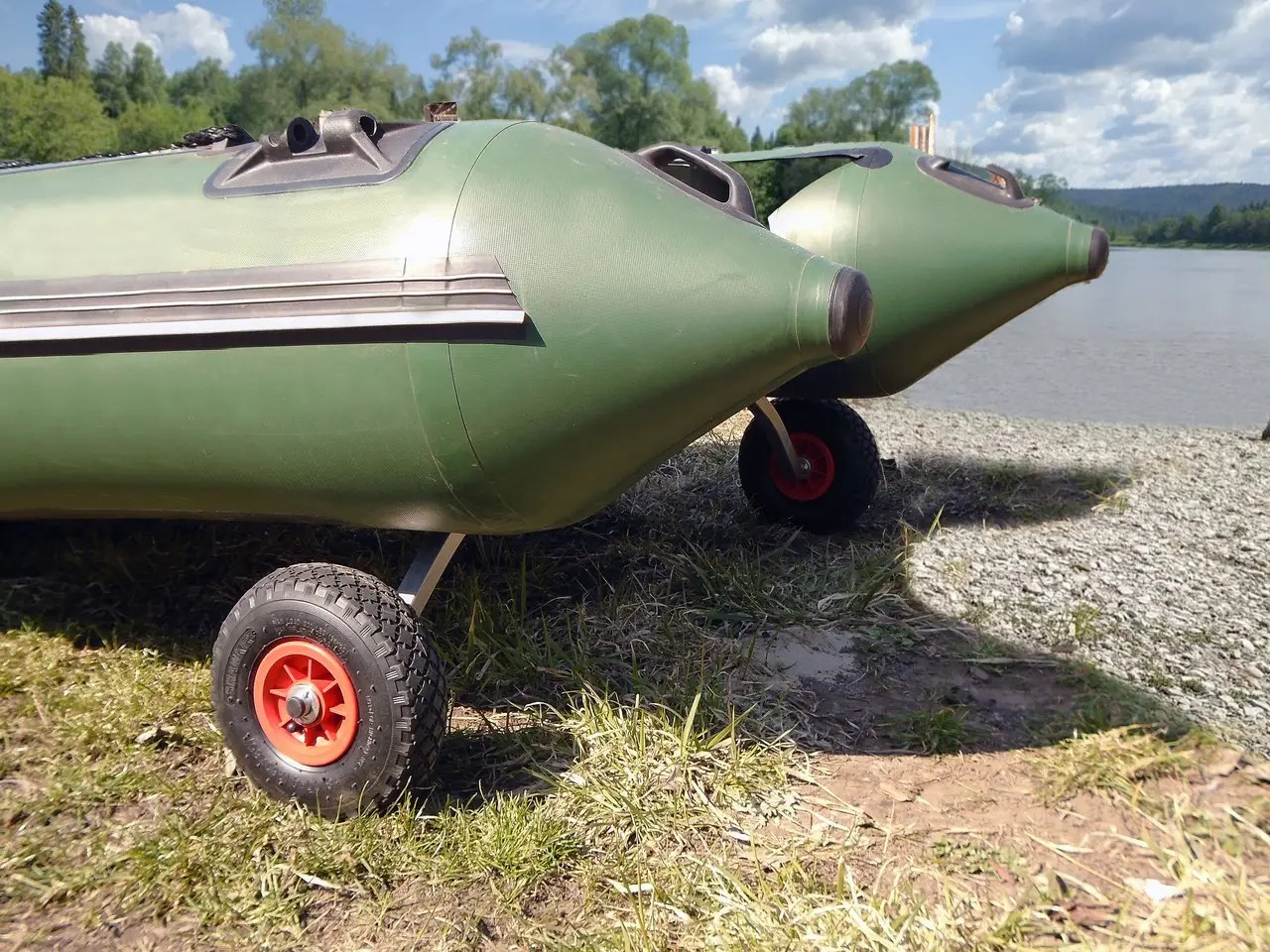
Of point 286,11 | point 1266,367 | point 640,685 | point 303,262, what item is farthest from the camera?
point 286,11

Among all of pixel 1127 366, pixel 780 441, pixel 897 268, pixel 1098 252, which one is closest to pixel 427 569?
pixel 780 441

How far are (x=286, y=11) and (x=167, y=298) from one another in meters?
51.5

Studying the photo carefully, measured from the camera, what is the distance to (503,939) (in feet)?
6.53

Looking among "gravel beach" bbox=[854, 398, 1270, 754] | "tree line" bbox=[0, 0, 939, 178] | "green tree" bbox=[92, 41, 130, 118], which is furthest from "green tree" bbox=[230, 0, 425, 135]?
"gravel beach" bbox=[854, 398, 1270, 754]

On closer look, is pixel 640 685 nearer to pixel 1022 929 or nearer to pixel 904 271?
pixel 1022 929

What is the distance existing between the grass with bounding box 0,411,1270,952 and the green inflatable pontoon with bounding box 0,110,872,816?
27 cm

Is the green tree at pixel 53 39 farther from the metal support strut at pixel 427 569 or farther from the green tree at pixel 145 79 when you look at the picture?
the metal support strut at pixel 427 569

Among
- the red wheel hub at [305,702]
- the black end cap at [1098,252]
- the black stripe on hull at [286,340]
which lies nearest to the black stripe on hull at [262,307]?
the black stripe on hull at [286,340]

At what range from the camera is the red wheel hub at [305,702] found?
7.78 feet

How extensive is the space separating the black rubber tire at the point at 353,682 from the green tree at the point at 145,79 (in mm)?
75728

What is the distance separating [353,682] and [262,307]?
91cm

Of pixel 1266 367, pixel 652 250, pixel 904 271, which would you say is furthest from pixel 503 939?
pixel 1266 367

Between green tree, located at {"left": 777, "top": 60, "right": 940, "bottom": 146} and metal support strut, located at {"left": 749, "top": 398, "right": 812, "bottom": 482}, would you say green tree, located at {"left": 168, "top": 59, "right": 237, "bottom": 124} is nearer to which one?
green tree, located at {"left": 777, "top": 60, "right": 940, "bottom": 146}

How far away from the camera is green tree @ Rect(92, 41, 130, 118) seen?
6569cm
